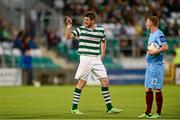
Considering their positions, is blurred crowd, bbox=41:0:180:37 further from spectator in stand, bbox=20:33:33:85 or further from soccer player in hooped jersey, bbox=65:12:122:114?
soccer player in hooped jersey, bbox=65:12:122:114

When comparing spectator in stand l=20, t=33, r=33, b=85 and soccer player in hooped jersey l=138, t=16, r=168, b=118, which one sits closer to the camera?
soccer player in hooped jersey l=138, t=16, r=168, b=118

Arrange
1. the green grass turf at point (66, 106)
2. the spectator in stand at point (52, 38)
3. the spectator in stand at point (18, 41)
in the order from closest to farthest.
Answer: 1. the green grass turf at point (66, 106)
2. the spectator in stand at point (18, 41)
3. the spectator in stand at point (52, 38)

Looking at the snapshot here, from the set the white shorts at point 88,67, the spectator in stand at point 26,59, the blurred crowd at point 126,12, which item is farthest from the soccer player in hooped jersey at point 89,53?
the blurred crowd at point 126,12

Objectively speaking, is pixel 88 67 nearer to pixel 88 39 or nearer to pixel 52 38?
pixel 88 39

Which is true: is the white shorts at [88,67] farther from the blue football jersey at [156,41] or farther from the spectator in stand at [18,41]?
the spectator in stand at [18,41]

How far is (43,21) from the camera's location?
40.7m

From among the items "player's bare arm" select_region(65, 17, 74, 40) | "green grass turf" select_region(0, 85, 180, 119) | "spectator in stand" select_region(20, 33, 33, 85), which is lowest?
"green grass turf" select_region(0, 85, 180, 119)

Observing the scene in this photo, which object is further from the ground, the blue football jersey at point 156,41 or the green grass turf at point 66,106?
the blue football jersey at point 156,41

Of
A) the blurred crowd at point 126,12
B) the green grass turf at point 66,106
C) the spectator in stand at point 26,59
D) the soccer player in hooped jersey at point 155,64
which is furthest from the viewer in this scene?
the blurred crowd at point 126,12

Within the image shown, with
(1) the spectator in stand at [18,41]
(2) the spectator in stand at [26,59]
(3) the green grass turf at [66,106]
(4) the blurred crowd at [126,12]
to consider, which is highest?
(4) the blurred crowd at [126,12]

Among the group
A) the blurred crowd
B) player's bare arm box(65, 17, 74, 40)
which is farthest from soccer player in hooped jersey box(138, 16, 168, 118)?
the blurred crowd

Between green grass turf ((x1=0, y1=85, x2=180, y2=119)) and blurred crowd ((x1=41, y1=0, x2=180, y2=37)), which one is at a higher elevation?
blurred crowd ((x1=41, y1=0, x2=180, y2=37))

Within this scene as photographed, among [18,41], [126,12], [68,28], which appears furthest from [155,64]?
[126,12]

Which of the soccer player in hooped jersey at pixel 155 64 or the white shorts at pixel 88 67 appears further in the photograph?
the white shorts at pixel 88 67
